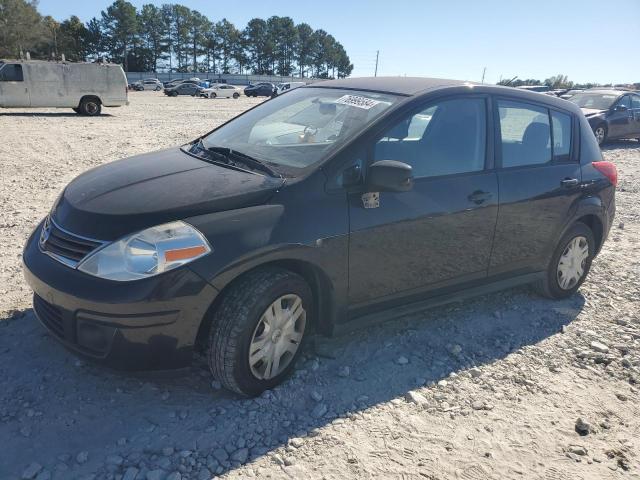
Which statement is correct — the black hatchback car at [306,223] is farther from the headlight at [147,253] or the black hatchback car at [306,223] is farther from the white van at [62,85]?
the white van at [62,85]

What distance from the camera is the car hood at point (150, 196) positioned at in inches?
106

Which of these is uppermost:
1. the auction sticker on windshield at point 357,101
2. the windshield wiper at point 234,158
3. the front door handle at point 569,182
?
the auction sticker on windshield at point 357,101

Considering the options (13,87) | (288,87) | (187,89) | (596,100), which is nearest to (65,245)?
(596,100)

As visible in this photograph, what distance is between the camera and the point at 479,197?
372cm

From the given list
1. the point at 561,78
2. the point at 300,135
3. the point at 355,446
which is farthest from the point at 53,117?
the point at 561,78

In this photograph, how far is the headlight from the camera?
2.56 metres

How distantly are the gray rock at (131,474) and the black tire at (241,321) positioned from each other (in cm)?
63

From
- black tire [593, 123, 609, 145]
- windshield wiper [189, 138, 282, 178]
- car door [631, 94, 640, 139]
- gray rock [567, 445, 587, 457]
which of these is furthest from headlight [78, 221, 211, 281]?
car door [631, 94, 640, 139]

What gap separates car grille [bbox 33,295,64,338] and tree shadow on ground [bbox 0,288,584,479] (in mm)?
325

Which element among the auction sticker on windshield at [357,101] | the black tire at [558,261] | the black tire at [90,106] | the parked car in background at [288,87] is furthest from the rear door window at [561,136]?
the black tire at [90,106]

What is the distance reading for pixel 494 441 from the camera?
9.18ft

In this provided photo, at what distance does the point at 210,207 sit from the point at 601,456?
2.47 meters

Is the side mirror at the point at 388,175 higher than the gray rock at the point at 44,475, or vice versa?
the side mirror at the point at 388,175

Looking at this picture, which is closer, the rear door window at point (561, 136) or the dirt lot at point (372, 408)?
the dirt lot at point (372, 408)
